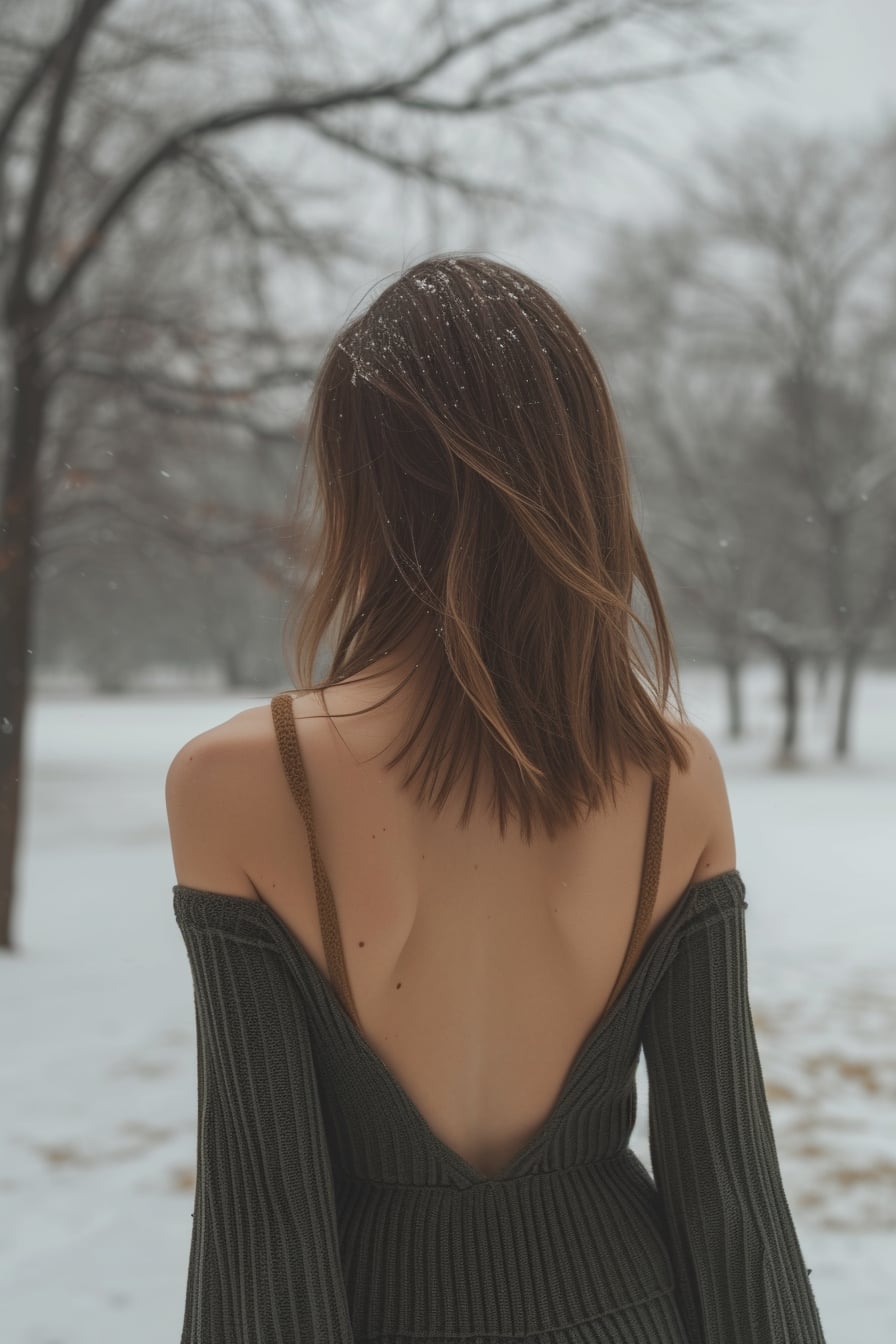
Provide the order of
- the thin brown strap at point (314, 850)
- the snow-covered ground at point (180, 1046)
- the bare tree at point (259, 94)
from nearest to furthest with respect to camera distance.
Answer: the thin brown strap at point (314, 850), the snow-covered ground at point (180, 1046), the bare tree at point (259, 94)

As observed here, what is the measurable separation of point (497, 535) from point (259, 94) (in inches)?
113

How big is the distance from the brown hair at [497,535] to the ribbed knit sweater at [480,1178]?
0.08 meters

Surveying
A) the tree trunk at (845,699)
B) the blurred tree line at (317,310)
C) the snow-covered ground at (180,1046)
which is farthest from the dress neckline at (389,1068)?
the tree trunk at (845,699)

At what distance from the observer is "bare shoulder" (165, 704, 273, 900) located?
580 mm

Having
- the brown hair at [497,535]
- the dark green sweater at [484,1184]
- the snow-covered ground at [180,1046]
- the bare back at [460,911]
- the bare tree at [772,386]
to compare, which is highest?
the bare tree at [772,386]

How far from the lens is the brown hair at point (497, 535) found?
60 centimetres

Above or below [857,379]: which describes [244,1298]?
below

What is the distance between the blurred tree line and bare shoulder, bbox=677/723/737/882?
5.86ft

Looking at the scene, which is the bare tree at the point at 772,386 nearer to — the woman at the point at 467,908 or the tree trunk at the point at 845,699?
the tree trunk at the point at 845,699

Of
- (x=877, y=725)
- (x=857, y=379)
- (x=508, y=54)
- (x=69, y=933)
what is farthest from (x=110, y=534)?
(x=877, y=725)

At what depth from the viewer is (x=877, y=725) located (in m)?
3.33

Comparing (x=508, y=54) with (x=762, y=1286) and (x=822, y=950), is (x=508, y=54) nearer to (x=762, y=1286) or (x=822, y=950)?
(x=822, y=950)

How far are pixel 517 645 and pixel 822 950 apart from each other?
2396mm

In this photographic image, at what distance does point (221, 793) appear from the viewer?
58 cm
